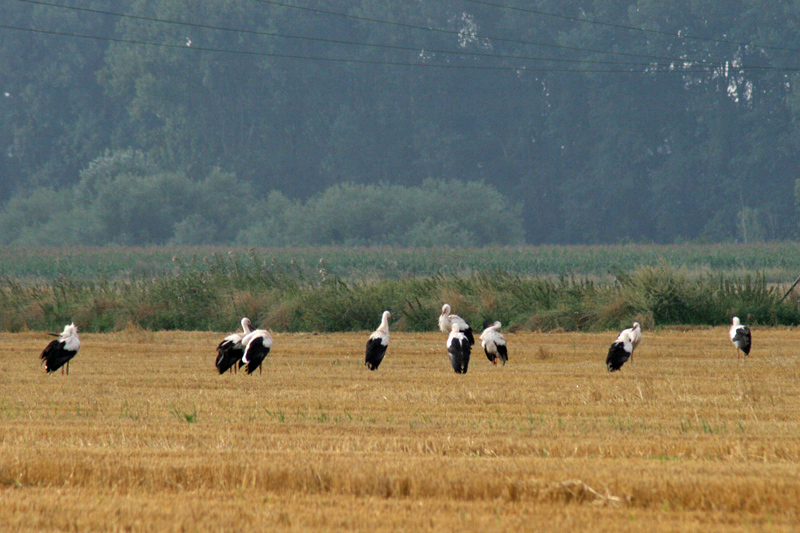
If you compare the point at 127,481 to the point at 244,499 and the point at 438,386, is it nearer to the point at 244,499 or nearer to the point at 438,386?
the point at 244,499

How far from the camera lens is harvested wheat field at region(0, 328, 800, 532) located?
519cm

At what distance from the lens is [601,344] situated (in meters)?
16.3

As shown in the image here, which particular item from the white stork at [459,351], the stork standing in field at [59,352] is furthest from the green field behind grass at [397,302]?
the stork standing in field at [59,352]

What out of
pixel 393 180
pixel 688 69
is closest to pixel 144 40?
pixel 393 180

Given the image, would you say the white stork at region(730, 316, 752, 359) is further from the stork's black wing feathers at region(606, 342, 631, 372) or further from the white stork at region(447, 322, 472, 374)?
the white stork at region(447, 322, 472, 374)

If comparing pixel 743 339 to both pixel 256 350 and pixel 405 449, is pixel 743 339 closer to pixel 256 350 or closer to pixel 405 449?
pixel 256 350

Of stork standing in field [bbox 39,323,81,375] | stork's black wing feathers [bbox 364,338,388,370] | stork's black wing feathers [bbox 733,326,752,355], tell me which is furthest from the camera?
stork's black wing feathers [bbox 733,326,752,355]

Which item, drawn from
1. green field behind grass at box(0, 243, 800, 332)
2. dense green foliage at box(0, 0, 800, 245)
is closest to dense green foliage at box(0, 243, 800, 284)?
green field behind grass at box(0, 243, 800, 332)

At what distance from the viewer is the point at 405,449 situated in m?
6.95

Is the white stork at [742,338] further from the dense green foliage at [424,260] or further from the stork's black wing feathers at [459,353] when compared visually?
the dense green foliage at [424,260]

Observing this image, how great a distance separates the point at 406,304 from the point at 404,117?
53.4 m

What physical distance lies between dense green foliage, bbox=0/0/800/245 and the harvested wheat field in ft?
165

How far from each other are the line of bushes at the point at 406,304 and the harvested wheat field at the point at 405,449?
22.6 feet

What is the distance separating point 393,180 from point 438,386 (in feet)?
209
